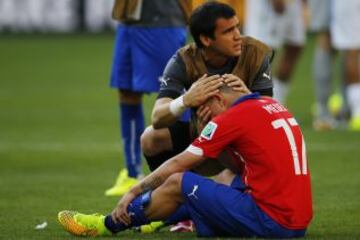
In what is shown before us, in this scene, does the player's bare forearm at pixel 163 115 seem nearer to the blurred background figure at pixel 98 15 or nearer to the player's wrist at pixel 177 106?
the player's wrist at pixel 177 106

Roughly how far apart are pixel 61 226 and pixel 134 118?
7.56 ft

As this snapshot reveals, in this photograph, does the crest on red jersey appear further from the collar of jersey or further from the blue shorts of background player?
the blue shorts of background player

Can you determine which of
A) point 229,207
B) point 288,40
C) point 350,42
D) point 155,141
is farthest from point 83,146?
point 229,207

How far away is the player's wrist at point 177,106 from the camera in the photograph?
7316 millimetres

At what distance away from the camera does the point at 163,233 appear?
302 inches

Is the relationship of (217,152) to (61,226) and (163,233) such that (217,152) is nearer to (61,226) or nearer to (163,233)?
(163,233)

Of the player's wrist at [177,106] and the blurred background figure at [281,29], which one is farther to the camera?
the blurred background figure at [281,29]

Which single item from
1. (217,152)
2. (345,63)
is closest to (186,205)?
(217,152)

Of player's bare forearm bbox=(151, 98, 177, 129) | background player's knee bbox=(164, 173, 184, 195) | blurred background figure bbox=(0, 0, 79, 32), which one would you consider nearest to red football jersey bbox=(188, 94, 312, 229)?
background player's knee bbox=(164, 173, 184, 195)

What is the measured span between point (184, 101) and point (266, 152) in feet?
2.02

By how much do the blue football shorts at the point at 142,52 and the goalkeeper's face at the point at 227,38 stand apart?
251 centimetres

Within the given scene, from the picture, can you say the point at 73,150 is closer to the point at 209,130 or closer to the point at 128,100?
the point at 128,100

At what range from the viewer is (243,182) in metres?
7.14

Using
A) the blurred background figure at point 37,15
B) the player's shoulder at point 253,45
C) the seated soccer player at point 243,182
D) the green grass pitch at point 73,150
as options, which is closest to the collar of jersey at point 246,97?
the seated soccer player at point 243,182
